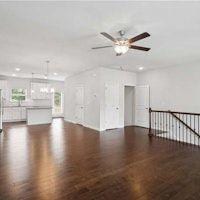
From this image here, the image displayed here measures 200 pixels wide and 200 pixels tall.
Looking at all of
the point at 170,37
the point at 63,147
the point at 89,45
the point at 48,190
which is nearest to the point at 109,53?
the point at 89,45

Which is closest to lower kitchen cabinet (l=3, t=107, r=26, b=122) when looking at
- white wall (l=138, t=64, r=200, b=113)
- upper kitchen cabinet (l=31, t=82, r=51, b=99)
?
upper kitchen cabinet (l=31, t=82, r=51, b=99)

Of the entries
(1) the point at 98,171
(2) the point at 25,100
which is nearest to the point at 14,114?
(2) the point at 25,100

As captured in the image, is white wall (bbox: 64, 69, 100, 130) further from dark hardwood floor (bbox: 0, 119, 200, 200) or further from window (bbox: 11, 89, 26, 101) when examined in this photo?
window (bbox: 11, 89, 26, 101)

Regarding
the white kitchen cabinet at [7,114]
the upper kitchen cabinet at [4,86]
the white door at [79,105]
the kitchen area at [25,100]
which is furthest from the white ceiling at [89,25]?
the white kitchen cabinet at [7,114]

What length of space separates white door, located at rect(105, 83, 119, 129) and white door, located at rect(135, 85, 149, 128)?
1.30 m

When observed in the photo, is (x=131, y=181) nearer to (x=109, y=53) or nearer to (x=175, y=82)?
(x=109, y=53)

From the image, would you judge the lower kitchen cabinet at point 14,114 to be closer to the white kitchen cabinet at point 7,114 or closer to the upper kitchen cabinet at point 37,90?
the white kitchen cabinet at point 7,114

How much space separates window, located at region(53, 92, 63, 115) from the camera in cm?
1236

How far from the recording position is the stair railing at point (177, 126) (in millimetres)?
5884

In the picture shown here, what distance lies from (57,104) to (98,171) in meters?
9.97

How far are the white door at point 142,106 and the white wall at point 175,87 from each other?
297 mm

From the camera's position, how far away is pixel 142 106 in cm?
Result: 827

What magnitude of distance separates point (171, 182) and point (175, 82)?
4.90m

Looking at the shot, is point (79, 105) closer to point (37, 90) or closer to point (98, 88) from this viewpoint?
point (98, 88)
